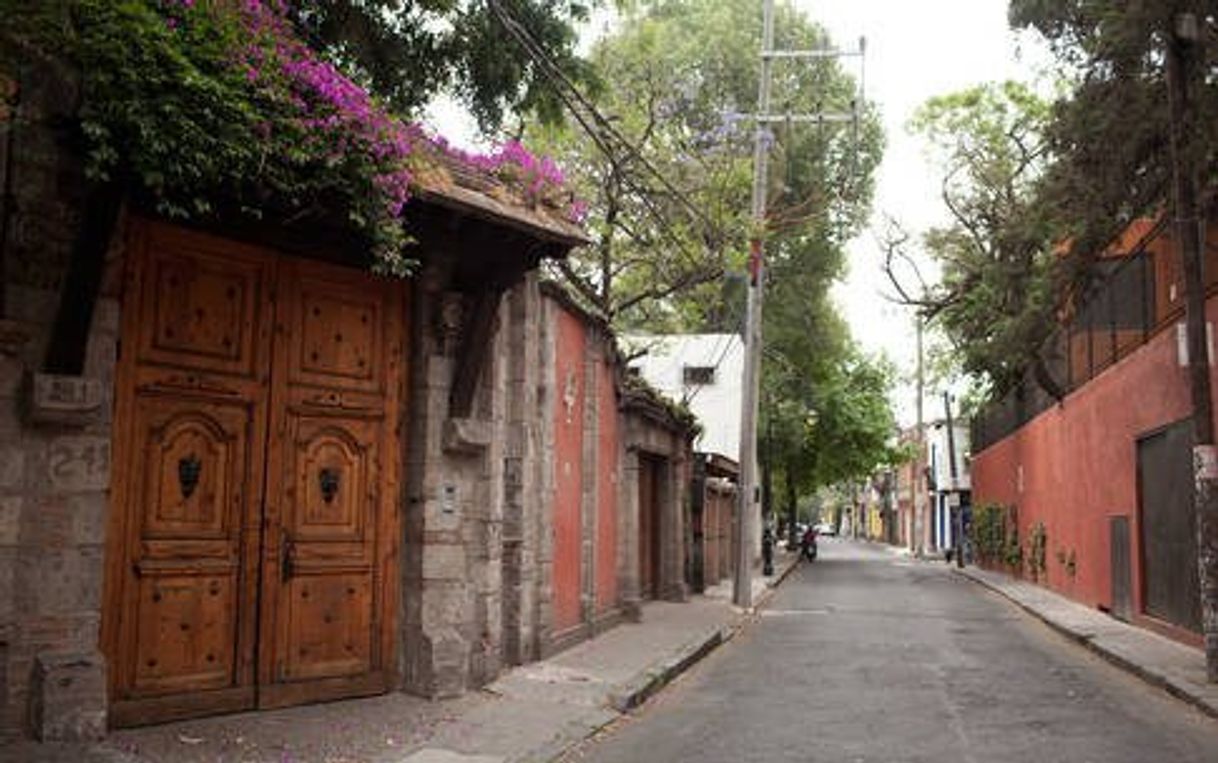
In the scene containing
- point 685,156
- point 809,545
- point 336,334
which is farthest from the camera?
point 809,545

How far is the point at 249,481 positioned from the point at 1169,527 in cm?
1388

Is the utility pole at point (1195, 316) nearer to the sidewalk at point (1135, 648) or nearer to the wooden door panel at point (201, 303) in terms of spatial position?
the sidewalk at point (1135, 648)

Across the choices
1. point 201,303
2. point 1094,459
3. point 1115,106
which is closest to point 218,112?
point 201,303

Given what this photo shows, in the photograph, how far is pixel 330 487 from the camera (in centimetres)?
905

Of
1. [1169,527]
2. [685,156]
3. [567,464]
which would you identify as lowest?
[1169,527]

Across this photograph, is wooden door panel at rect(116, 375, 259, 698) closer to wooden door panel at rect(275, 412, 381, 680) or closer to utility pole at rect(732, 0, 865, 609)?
wooden door panel at rect(275, 412, 381, 680)

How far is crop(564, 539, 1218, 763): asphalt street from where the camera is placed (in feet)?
28.5

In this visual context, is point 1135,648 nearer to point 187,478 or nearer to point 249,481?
point 249,481

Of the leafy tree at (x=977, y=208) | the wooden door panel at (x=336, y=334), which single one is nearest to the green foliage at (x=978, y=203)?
the leafy tree at (x=977, y=208)

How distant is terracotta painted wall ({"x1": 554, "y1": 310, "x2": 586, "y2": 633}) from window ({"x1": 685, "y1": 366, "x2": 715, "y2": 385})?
23.0 m

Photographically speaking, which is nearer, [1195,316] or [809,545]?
[1195,316]

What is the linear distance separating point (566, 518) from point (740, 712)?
419cm

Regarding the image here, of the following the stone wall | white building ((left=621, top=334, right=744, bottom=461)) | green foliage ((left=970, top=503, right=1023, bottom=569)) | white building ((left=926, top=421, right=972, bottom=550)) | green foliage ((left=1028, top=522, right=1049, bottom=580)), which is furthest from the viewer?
white building ((left=926, top=421, right=972, bottom=550))

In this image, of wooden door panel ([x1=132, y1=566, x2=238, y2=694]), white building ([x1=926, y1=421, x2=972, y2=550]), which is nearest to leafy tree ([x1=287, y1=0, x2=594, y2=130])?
wooden door panel ([x1=132, y1=566, x2=238, y2=694])
